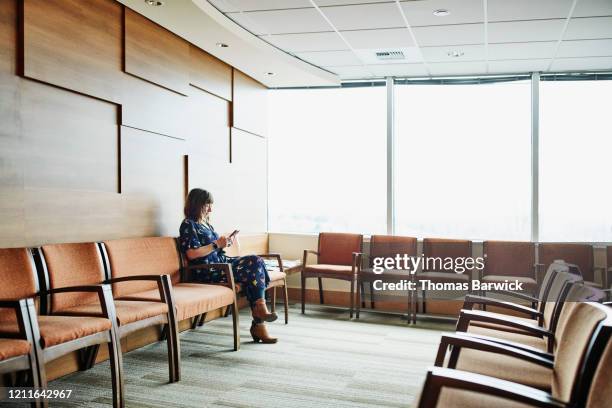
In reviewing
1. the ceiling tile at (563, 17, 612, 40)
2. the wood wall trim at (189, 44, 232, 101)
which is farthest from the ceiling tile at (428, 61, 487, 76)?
the wood wall trim at (189, 44, 232, 101)

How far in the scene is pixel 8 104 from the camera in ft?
11.7

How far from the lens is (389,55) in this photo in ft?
20.2

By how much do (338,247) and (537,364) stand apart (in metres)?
4.54

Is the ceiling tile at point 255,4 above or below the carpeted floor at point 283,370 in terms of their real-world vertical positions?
above

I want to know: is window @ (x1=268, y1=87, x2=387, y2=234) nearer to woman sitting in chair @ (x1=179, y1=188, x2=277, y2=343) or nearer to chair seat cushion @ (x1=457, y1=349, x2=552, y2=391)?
woman sitting in chair @ (x1=179, y1=188, x2=277, y2=343)

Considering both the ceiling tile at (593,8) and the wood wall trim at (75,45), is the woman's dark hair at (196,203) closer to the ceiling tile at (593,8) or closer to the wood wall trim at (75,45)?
the wood wall trim at (75,45)

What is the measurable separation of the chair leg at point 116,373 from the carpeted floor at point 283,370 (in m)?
0.14

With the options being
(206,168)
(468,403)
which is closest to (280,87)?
(206,168)

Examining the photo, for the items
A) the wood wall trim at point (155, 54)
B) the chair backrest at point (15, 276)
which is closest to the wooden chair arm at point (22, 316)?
the chair backrest at point (15, 276)

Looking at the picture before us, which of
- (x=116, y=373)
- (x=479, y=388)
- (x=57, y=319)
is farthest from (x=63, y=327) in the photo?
(x=479, y=388)

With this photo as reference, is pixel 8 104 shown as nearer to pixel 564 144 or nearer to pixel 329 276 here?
pixel 329 276

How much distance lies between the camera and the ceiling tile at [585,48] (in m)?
5.51

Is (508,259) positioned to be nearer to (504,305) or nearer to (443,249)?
(443,249)

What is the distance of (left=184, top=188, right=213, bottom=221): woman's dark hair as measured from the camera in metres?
5.04
